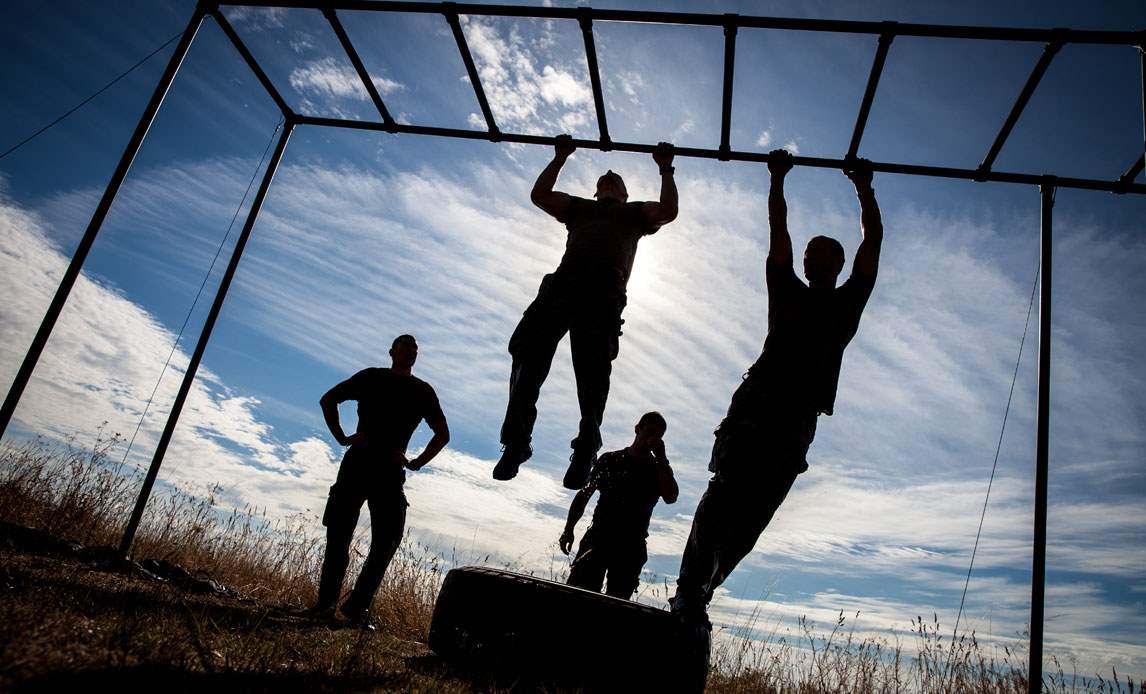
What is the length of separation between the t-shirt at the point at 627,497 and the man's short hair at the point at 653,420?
26 centimetres

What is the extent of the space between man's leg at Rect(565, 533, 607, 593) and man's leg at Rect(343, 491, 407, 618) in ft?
4.37

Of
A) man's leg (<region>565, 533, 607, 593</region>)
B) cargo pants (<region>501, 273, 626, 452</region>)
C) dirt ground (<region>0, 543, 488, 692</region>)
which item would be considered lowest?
dirt ground (<region>0, 543, 488, 692</region>)

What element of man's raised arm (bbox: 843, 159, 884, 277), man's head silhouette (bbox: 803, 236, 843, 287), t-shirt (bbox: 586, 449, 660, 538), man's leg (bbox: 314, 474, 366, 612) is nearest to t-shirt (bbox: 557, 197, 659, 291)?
man's head silhouette (bbox: 803, 236, 843, 287)

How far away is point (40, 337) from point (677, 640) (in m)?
3.72

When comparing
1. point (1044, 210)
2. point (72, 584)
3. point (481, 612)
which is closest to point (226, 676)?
point (481, 612)

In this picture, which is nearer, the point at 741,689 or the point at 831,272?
the point at 831,272

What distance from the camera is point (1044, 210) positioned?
368cm

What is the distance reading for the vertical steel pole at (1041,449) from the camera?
2967 mm

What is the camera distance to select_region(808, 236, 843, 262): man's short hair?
3.29 metres

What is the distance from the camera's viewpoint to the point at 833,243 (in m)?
3.30

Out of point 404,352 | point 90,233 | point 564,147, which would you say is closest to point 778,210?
point 564,147

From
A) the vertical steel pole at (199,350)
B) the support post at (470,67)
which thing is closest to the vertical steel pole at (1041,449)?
the support post at (470,67)

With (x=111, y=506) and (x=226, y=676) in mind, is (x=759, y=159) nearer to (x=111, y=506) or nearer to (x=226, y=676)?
(x=226, y=676)

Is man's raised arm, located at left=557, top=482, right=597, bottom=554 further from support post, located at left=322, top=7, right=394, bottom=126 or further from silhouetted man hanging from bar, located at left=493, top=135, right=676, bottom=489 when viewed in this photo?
support post, located at left=322, top=7, right=394, bottom=126
